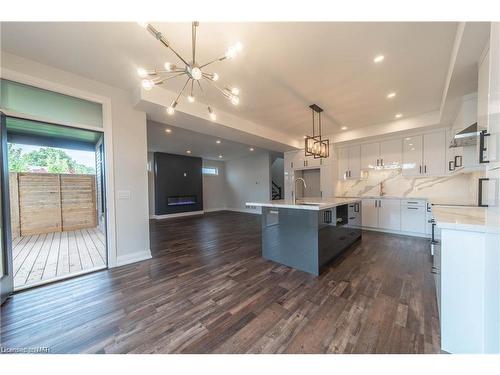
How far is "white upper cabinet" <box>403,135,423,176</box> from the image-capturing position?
14.1ft

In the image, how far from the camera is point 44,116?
2.32 meters

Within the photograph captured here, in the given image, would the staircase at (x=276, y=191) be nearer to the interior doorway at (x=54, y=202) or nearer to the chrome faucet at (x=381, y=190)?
the chrome faucet at (x=381, y=190)

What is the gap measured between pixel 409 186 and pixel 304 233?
4.07 m

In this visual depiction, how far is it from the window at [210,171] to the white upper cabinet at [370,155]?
23.4 ft

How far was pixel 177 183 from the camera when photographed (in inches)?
325

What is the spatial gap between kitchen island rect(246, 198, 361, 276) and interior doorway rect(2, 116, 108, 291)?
2723 mm

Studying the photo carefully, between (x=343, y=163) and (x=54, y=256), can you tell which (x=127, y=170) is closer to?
(x=54, y=256)

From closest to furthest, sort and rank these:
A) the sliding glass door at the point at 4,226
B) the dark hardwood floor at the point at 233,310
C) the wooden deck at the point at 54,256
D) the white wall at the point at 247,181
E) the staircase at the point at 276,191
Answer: the dark hardwood floor at the point at 233,310 < the sliding glass door at the point at 4,226 < the wooden deck at the point at 54,256 < the white wall at the point at 247,181 < the staircase at the point at 276,191

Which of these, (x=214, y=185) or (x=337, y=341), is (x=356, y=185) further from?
(x=214, y=185)

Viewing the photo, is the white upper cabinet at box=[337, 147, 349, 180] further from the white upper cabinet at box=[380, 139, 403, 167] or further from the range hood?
the range hood

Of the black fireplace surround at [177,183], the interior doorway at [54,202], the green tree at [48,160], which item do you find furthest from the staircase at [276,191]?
the green tree at [48,160]

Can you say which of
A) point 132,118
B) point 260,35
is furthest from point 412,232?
point 132,118

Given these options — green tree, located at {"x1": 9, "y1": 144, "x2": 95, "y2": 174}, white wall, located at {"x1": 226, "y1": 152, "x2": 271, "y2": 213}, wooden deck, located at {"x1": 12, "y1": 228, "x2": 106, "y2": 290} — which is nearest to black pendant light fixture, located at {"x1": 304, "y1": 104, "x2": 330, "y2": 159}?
Answer: wooden deck, located at {"x1": 12, "y1": 228, "x2": 106, "y2": 290}

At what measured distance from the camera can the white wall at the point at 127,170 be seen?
9.29 feet
